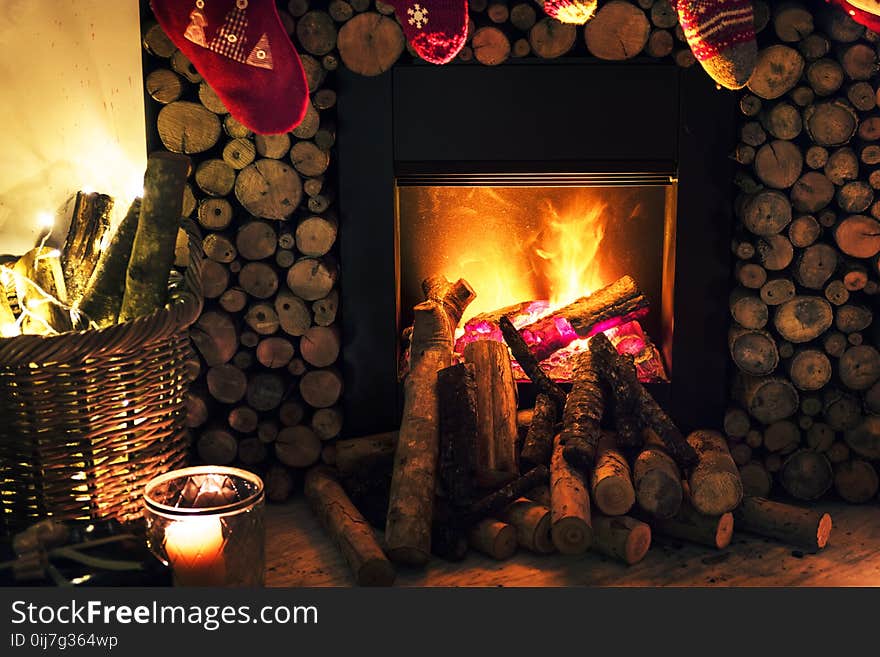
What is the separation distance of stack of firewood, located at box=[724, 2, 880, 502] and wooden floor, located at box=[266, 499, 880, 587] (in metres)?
0.29

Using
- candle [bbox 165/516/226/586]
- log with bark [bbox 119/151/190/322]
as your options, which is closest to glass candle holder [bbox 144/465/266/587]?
candle [bbox 165/516/226/586]

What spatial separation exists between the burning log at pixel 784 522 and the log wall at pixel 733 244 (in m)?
0.24

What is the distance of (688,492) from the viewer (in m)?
2.23

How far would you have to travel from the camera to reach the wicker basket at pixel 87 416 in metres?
1.91

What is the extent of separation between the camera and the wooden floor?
208 centimetres

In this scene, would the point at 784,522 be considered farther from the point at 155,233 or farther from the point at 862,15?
the point at 155,233

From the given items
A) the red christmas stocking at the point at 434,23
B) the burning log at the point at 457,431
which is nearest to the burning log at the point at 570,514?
the burning log at the point at 457,431

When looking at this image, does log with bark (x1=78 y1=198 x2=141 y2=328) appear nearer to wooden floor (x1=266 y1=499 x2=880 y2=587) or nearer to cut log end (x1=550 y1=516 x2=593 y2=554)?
wooden floor (x1=266 y1=499 x2=880 y2=587)

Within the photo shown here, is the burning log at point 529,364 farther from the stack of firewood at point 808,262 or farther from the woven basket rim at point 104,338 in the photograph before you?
the woven basket rim at point 104,338

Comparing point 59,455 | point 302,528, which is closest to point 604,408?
point 302,528

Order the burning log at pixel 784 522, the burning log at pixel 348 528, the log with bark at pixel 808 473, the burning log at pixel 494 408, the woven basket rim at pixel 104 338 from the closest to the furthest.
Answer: the woven basket rim at pixel 104 338, the burning log at pixel 348 528, the burning log at pixel 784 522, the burning log at pixel 494 408, the log with bark at pixel 808 473

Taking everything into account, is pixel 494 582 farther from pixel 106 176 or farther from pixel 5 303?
pixel 106 176

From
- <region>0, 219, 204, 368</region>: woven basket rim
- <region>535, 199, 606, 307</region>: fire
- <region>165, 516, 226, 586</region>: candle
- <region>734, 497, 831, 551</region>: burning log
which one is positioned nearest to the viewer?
<region>165, 516, 226, 586</region>: candle

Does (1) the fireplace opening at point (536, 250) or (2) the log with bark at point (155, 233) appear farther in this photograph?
(1) the fireplace opening at point (536, 250)
